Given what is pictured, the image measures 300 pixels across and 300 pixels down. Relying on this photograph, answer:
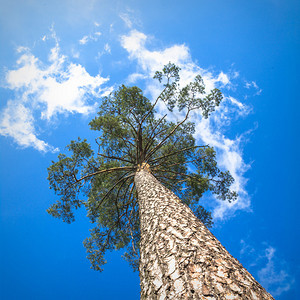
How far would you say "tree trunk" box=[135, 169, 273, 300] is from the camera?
42.8 inches

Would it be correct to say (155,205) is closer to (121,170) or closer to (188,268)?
(188,268)

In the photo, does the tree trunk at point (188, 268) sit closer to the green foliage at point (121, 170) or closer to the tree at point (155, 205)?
the tree at point (155, 205)

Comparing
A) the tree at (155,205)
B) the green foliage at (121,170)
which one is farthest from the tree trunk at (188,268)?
the green foliage at (121,170)

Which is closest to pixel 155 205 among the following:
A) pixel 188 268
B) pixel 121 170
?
pixel 188 268

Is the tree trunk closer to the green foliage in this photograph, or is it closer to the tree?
the tree

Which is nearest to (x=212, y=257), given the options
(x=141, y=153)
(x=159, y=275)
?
(x=159, y=275)

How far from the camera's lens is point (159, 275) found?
1406 mm

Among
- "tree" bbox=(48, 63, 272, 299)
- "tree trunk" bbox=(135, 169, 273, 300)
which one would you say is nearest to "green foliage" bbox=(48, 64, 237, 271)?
"tree" bbox=(48, 63, 272, 299)

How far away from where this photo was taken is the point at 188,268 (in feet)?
4.33

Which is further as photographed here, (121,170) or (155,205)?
(121,170)

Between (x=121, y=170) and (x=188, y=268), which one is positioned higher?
(x=121, y=170)

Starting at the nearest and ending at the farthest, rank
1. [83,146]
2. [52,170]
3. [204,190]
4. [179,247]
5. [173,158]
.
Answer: [179,247] < [52,170] < [83,146] < [204,190] < [173,158]

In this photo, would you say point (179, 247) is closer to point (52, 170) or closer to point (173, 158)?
point (52, 170)

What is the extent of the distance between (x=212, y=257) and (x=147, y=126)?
852cm
